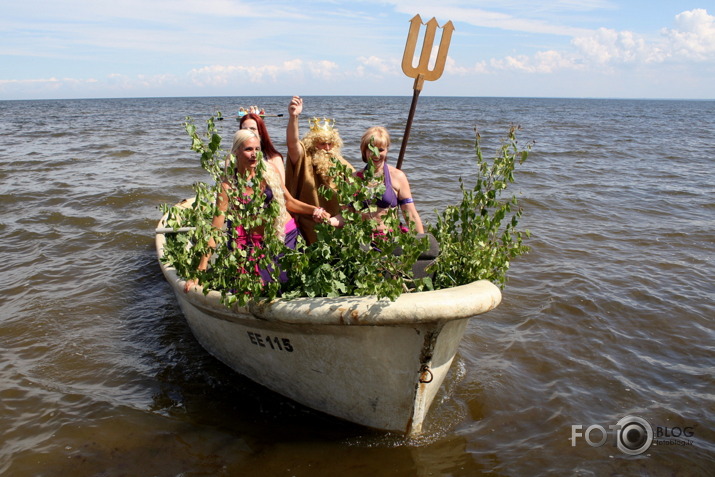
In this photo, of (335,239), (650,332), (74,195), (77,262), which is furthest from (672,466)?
(74,195)

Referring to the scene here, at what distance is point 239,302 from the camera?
3332mm

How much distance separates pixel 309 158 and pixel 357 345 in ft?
5.70

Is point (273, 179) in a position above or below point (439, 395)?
above

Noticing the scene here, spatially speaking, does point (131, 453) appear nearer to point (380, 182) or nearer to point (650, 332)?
point (380, 182)

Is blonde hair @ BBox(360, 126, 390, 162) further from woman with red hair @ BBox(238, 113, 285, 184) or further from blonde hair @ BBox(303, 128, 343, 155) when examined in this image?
woman with red hair @ BBox(238, 113, 285, 184)

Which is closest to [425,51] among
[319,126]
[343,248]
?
[319,126]

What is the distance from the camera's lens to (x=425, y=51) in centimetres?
493

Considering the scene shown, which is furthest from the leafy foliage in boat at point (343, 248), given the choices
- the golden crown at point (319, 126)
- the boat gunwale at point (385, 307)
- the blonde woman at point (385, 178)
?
the golden crown at point (319, 126)

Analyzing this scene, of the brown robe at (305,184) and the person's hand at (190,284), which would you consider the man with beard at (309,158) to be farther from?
the person's hand at (190,284)

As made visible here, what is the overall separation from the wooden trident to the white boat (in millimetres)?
2064

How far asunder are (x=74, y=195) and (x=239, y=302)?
30.9 feet

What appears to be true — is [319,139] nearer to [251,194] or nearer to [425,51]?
[251,194]

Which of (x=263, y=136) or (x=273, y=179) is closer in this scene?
(x=273, y=179)

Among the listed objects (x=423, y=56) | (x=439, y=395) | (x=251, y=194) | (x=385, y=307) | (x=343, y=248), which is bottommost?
(x=439, y=395)
